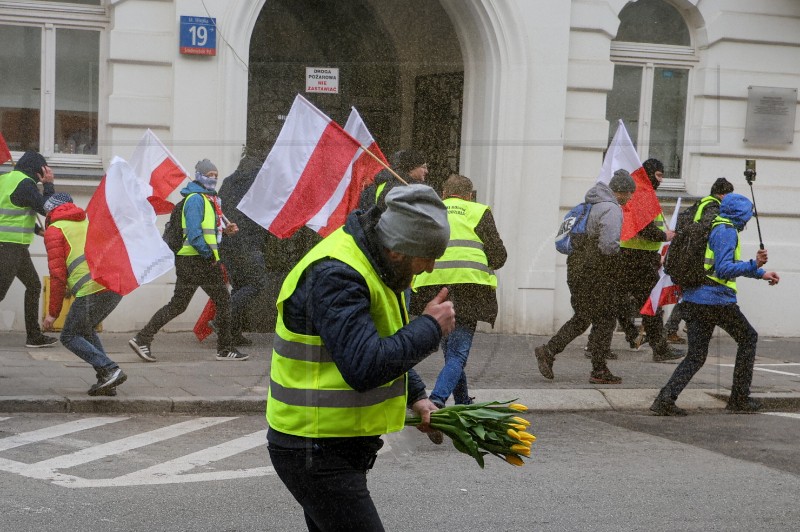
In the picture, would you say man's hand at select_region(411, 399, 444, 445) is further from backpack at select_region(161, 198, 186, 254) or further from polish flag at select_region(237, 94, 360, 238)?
backpack at select_region(161, 198, 186, 254)

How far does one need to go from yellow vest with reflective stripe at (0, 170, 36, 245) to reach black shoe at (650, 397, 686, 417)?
545 cm

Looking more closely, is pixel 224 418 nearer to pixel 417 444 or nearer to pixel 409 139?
pixel 417 444

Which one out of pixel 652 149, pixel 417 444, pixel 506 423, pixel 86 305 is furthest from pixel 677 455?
pixel 652 149

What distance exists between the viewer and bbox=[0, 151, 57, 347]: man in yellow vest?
9562 millimetres

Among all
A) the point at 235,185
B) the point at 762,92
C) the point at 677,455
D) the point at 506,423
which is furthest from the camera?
the point at 762,92

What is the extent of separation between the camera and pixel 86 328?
7.91 metres

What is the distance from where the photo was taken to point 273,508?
211 inches

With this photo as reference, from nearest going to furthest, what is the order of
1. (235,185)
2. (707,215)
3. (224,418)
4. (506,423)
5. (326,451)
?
(326,451) → (506,423) → (224,418) → (707,215) → (235,185)

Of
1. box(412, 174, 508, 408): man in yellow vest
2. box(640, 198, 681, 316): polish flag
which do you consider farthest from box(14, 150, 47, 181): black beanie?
box(640, 198, 681, 316): polish flag

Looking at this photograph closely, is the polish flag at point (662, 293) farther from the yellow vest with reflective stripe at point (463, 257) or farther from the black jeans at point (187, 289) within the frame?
the black jeans at point (187, 289)

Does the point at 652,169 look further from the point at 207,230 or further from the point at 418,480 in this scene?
the point at 418,480

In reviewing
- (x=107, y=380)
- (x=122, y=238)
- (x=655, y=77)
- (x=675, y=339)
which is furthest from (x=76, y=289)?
(x=655, y=77)

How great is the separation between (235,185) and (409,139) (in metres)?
3.32

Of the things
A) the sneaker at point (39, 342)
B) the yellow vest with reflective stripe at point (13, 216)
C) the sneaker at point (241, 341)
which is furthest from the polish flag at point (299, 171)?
the sneaker at point (39, 342)
